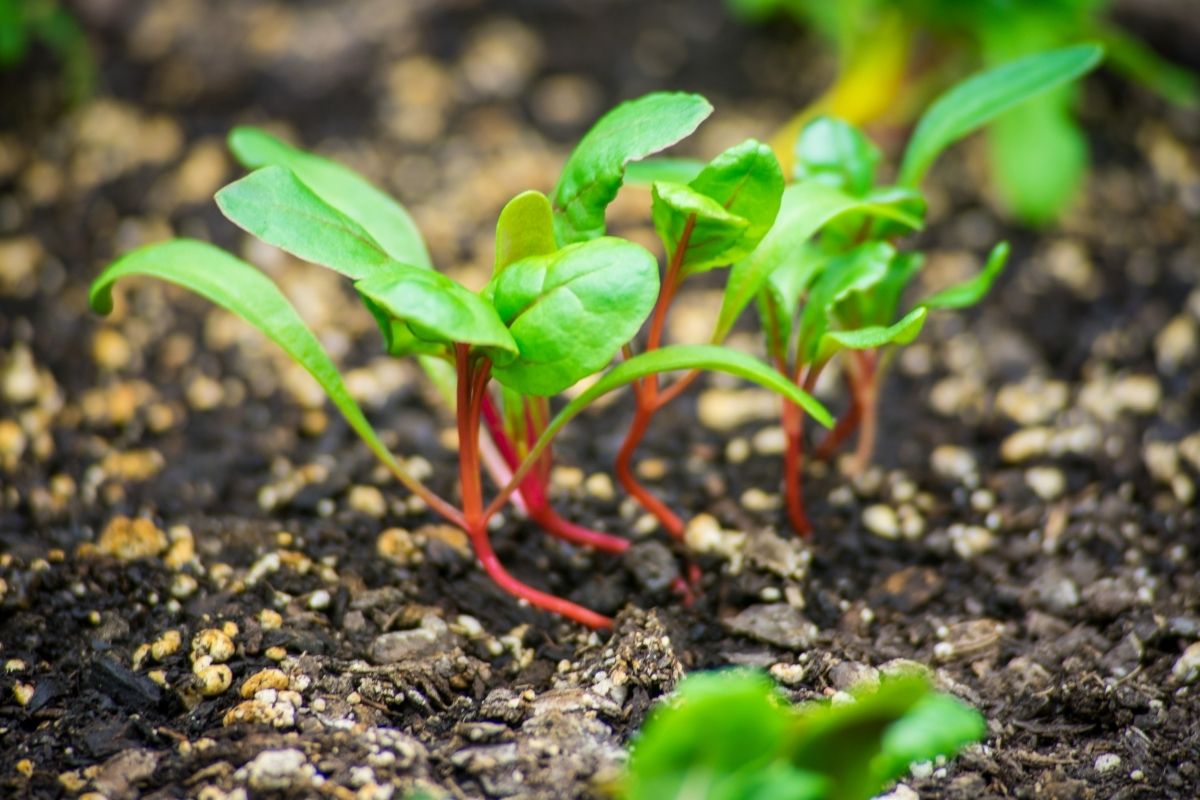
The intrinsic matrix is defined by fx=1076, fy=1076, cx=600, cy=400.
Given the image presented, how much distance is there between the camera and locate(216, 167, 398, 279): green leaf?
1.03m

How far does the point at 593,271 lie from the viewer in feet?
3.21

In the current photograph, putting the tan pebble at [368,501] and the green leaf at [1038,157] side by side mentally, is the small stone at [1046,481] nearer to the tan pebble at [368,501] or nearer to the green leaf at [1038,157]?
the green leaf at [1038,157]

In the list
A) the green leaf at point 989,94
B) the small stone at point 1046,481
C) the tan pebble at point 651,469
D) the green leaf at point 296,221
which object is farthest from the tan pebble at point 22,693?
the small stone at point 1046,481

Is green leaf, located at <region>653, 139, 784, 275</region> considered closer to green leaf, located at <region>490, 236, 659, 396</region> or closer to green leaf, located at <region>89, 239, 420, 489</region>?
green leaf, located at <region>490, 236, 659, 396</region>

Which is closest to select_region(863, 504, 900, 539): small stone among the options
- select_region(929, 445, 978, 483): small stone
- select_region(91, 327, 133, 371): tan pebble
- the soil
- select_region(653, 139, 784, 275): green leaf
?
the soil

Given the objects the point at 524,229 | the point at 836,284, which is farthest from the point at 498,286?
the point at 836,284

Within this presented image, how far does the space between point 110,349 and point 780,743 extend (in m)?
1.35

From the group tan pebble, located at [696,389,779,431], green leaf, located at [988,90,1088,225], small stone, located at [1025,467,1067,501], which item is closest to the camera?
small stone, located at [1025,467,1067,501]

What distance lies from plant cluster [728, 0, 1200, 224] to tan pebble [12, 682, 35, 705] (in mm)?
1497

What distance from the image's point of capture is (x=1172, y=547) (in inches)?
55.7

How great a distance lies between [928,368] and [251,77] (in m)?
1.48

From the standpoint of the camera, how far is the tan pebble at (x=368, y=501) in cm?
145

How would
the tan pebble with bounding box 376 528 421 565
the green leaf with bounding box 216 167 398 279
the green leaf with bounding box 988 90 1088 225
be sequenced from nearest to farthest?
the green leaf with bounding box 216 167 398 279 → the tan pebble with bounding box 376 528 421 565 → the green leaf with bounding box 988 90 1088 225

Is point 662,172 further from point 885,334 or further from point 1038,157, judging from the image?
point 1038,157
